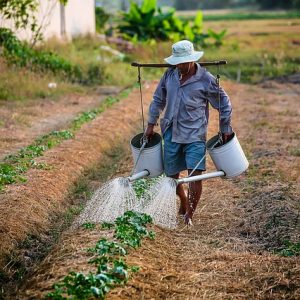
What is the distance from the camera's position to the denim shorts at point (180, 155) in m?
7.00

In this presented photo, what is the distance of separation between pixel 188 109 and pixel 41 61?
1069 centimetres

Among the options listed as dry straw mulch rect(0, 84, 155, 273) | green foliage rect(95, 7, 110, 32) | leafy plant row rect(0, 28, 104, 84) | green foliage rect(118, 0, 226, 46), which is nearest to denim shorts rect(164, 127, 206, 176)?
dry straw mulch rect(0, 84, 155, 273)

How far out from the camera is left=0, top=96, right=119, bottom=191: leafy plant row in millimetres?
8228

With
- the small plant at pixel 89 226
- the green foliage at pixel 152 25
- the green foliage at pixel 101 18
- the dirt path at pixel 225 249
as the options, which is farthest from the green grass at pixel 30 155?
the green foliage at pixel 101 18

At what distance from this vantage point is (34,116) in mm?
13500

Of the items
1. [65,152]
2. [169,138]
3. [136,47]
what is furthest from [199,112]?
[136,47]

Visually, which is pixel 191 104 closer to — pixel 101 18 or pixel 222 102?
pixel 222 102

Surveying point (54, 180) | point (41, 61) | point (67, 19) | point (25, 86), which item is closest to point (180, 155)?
point (54, 180)

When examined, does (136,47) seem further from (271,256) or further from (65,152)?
(271,256)

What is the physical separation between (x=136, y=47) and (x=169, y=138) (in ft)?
55.8

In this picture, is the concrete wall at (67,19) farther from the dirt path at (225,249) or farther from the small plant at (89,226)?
the small plant at (89,226)

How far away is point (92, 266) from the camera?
5289 millimetres

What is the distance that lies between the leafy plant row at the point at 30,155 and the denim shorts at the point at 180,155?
178cm

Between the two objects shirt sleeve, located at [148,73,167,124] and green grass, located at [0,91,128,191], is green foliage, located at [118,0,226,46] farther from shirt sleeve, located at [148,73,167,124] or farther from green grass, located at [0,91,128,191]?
shirt sleeve, located at [148,73,167,124]
